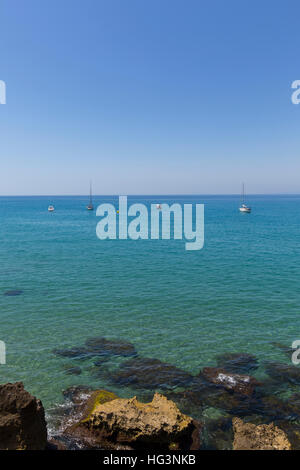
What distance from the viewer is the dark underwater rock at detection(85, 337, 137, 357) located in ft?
72.0

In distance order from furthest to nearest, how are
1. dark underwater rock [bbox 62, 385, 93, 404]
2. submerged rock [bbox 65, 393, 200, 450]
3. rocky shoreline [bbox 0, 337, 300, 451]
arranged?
dark underwater rock [bbox 62, 385, 93, 404] → submerged rock [bbox 65, 393, 200, 450] → rocky shoreline [bbox 0, 337, 300, 451]

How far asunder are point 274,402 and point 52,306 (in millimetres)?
21099

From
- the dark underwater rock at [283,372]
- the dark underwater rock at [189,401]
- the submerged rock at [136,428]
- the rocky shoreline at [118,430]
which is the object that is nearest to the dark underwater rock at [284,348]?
the dark underwater rock at [283,372]

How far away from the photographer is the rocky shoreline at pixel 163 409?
39.6ft

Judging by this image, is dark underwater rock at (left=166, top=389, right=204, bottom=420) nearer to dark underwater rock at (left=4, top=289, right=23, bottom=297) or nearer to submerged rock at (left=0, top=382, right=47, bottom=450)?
submerged rock at (left=0, top=382, right=47, bottom=450)

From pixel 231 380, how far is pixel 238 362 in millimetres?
2459

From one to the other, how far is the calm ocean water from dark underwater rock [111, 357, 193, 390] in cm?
79

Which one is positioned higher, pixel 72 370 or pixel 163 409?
pixel 163 409

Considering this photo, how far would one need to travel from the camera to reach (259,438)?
41.4 feet

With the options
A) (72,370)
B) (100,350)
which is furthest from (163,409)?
(100,350)

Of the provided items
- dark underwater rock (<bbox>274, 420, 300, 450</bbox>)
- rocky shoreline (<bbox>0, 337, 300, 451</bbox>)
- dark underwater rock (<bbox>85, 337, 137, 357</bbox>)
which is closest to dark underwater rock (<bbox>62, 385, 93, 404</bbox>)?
rocky shoreline (<bbox>0, 337, 300, 451</bbox>)

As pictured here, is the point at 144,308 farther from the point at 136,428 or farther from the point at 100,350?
the point at 136,428
